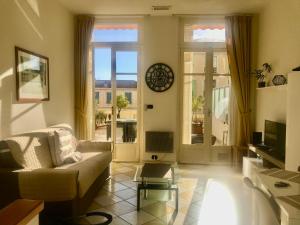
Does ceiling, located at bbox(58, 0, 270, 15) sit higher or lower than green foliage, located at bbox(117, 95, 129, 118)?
higher

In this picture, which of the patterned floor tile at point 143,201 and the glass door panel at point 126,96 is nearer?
the patterned floor tile at point 143,201

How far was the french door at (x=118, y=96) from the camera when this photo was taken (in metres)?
5.45

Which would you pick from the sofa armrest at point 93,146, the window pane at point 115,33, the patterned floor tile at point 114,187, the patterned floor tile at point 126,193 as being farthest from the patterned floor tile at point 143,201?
the window pane at point 115,33

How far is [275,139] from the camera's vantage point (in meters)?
3.91

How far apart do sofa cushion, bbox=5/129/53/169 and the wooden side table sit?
1.92 metres

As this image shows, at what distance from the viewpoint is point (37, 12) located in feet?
12.6

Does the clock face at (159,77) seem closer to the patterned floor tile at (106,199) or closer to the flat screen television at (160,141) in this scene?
the flat screen television at (160,141)

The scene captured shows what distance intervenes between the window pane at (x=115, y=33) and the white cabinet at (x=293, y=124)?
131 inches

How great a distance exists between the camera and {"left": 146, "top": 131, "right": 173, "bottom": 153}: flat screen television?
5.30 meters

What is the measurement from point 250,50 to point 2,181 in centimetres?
454

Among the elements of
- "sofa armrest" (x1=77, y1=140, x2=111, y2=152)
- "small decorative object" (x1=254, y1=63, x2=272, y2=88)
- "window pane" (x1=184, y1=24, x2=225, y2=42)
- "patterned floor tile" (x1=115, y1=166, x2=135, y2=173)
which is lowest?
"patterned floor tile" (x1=115, y1=166, x2=135, y2=173)

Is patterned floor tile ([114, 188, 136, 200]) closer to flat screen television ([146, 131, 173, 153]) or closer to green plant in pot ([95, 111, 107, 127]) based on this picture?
flat screen television ([146, 131, 173, 153])

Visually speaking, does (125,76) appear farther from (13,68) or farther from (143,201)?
(143,201)

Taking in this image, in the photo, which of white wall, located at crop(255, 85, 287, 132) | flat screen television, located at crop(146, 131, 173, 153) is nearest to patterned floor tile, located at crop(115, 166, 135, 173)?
flat screen television, located at crop(146, 131, 173, 153)
